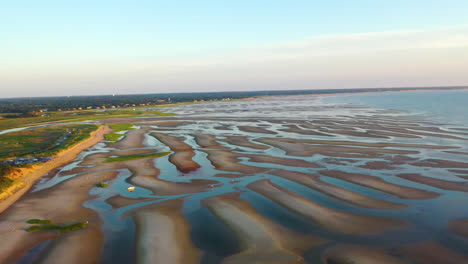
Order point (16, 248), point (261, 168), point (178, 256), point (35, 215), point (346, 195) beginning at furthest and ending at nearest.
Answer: point (261, 168), point (346, 195), point (35, 215), point (16, 248), point (178, 256)

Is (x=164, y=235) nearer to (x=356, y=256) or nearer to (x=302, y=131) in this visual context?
(x=356, y=256)

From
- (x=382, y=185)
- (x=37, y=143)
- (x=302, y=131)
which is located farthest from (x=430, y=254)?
(x=37, y=143)

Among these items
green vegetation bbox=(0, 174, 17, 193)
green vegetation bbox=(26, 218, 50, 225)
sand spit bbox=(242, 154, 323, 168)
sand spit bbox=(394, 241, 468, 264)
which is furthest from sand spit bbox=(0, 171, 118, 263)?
sand spit bbox=(242, 154, 323, 168)

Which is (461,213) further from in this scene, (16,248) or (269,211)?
(16,248)

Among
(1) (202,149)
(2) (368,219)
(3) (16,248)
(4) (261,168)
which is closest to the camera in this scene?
(3) (16,248)

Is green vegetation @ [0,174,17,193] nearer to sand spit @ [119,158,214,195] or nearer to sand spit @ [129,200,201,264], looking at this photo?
sand spit @ [119,158,214,195]

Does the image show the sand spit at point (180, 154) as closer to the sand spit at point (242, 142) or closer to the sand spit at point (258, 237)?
the sand spit at point (242, 142)

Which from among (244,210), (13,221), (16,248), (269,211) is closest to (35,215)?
(13,221)

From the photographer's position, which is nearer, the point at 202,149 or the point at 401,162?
the point at 401,162
